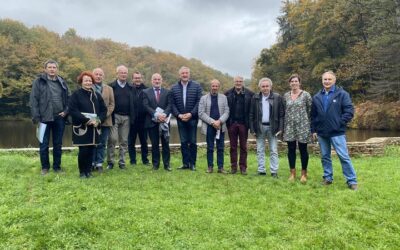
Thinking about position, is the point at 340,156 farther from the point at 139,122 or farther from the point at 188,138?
the point at 139,122

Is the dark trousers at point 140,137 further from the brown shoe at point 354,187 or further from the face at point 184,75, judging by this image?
the brown shoe at point 354,187

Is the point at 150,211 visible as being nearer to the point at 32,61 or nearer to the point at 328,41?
the point at 328,41

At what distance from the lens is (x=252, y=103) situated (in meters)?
7.23

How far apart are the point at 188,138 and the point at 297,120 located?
2.27 meters

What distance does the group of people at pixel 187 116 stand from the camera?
6344mm

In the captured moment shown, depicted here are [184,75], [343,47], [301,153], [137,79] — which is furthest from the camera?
[343,47]

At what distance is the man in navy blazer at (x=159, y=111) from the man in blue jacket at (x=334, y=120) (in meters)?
2.95

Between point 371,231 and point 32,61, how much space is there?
5029cm

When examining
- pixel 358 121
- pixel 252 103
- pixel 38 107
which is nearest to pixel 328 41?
pixel 358 121

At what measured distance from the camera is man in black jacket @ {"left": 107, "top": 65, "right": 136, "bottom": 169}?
24.9 feet

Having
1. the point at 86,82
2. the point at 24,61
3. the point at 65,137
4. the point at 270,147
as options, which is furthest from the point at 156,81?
the point at 24,61

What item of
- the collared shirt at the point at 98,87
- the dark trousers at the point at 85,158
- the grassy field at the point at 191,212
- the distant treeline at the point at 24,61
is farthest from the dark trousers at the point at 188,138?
the distant treeline at the point at 24,61

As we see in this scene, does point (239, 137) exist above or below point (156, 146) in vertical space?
above

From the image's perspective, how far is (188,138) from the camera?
7688 mm
